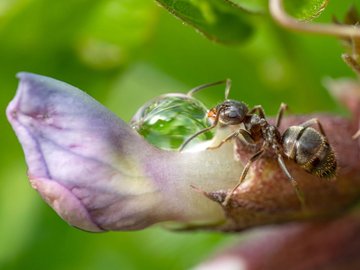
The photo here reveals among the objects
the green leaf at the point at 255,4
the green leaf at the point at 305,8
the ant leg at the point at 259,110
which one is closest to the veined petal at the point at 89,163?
the ant leg at the point at 259,110

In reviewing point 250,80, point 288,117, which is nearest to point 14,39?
point 250,80

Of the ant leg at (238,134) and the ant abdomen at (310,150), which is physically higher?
the ant abdomen at (310,150)

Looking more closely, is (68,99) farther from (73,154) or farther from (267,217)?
(267,217)

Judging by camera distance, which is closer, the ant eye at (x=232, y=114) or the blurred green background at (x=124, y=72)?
the ant eye at (x=232, y=114)

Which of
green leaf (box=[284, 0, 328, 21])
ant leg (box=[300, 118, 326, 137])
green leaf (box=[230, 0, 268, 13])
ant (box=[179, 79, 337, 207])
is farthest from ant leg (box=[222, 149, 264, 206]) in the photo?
green leaf (box=[230, 0, 268, 13])

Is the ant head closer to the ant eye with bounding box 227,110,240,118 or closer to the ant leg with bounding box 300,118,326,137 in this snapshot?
the ant eye with bounding box 227,110,240,118

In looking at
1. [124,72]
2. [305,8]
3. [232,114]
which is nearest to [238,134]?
[232,114]

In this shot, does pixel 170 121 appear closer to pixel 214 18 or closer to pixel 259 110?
pixel 259 110

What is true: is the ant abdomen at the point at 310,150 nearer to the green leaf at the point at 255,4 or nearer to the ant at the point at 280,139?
the ant at the point at 280,139
